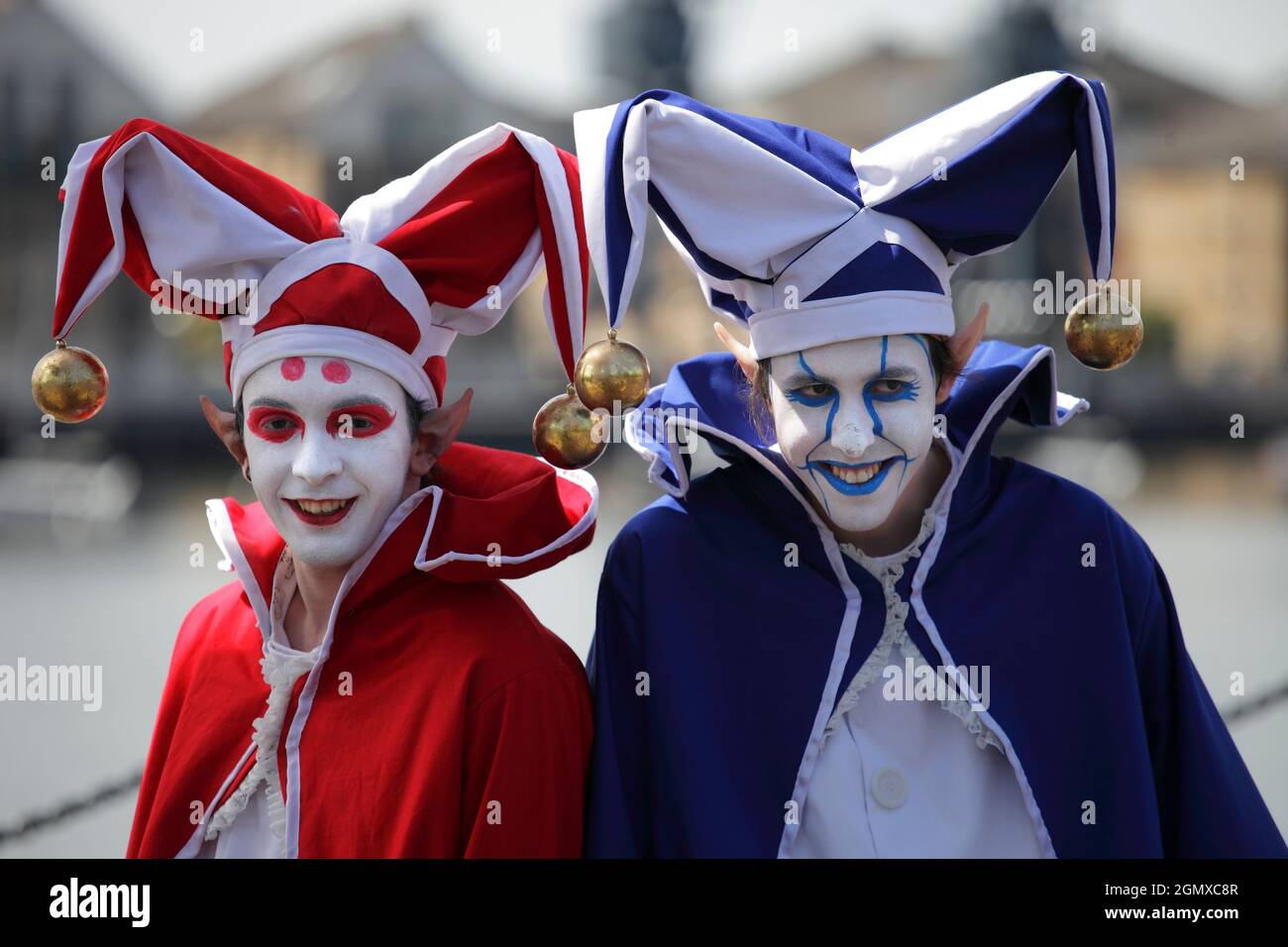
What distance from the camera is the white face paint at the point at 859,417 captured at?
2830 mm

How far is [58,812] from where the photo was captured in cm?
346

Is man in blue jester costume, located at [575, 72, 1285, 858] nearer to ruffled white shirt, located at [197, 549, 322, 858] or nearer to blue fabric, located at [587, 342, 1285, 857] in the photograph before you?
blue fabric, located at [587, 342, 1285, 857]

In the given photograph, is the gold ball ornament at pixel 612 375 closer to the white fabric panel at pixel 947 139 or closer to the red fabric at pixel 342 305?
the red fabric at pixel 342 305

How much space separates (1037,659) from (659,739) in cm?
75

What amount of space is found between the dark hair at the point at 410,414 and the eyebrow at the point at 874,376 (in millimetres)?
732

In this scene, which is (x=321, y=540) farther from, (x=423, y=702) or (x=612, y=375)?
(x=612, y=375)

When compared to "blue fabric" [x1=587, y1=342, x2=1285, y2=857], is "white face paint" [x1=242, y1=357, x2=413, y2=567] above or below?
above

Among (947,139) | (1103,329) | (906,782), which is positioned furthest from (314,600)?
(1103,329)

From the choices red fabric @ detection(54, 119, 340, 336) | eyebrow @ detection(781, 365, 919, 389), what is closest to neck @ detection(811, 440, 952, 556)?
eyebrow @ detection(781, 365, 919, 389)

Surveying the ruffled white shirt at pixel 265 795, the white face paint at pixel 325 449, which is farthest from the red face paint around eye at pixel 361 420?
the ruffled white shirt at pixel 265 795

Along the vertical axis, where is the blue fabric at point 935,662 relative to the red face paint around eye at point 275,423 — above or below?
below

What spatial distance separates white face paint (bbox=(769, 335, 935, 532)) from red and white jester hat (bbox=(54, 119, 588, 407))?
1.60 ft

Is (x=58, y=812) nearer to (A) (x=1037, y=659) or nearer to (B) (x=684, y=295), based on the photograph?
(A) (x=1037, y=659)

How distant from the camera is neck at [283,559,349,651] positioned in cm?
308
